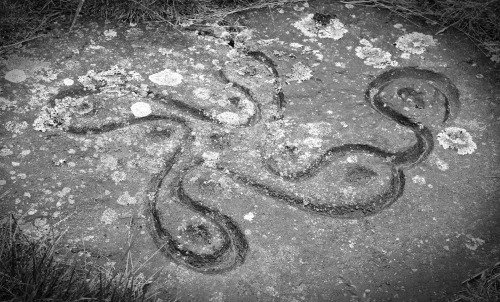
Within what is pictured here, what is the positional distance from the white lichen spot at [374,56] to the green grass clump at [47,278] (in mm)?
1587

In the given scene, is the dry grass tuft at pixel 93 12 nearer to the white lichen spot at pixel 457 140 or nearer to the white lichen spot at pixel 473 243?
the white lichen spot at pixel 457 140

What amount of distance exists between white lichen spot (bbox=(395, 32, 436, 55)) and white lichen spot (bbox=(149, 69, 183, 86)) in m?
1.15

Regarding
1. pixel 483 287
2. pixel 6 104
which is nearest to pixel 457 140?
pixel 483 287

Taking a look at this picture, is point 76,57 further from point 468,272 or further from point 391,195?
point 468,272

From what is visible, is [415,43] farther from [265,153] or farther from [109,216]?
[109,216]

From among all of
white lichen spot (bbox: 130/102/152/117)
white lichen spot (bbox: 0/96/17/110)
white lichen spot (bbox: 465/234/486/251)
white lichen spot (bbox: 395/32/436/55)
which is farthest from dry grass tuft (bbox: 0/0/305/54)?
white lichen spot (bbox: 465/234/486/251)

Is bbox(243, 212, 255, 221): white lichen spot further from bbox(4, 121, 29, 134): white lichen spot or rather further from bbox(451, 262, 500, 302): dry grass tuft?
bbox(4, 121, 29, 134): white lichen spot

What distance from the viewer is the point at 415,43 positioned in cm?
306

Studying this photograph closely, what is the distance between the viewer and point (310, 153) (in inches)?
101

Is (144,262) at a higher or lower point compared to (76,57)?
lower

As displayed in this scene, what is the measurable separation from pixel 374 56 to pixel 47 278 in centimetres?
188

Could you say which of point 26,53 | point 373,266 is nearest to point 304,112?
point 373,266

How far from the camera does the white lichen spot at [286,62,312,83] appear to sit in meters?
2.84

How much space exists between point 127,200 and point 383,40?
158 cm
